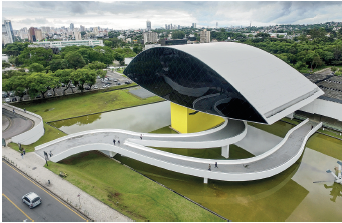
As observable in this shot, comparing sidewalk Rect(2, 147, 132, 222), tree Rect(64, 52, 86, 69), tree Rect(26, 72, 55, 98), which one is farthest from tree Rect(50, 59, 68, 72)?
sidewalk Rect(2, 147, 132, 222)

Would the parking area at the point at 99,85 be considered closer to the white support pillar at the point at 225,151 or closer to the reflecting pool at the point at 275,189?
the reflecting pool at the point at 275,189

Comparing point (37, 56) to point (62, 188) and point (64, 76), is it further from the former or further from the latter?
point (62, 188)

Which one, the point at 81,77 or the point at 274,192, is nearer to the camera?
the point at 274,192

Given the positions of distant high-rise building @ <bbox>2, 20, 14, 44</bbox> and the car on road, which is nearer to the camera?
the car on road

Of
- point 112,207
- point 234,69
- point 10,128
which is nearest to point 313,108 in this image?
point 234,69

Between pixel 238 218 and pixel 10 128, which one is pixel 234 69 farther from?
pixel 10 128

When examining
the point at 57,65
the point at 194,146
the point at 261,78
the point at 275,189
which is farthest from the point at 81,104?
the point at 275,189

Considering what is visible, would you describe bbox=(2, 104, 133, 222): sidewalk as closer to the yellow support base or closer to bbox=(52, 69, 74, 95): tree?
the yellow support base
